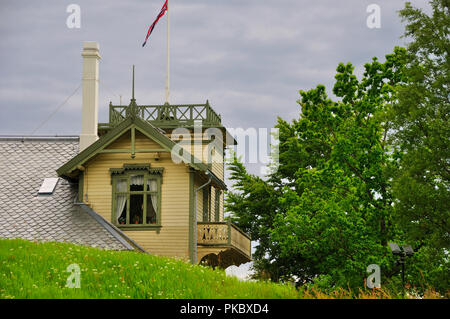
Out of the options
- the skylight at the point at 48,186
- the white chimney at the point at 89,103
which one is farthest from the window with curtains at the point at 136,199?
the white chimney at the point at 89,103

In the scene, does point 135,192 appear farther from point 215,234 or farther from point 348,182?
point 348,182

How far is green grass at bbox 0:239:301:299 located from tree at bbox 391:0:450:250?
841 cm

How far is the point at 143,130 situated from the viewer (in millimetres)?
29031

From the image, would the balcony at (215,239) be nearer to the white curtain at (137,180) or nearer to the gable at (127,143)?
the gable at (127,143)

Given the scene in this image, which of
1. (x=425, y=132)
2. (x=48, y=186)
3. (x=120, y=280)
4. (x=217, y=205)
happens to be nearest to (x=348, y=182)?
(x=217, y=205)

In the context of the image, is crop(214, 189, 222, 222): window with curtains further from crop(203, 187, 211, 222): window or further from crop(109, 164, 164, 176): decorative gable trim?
crop(109, 164, 164, 176): decorative gable trim

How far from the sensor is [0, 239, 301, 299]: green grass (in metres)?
17.5

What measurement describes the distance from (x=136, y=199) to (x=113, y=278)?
1065cm

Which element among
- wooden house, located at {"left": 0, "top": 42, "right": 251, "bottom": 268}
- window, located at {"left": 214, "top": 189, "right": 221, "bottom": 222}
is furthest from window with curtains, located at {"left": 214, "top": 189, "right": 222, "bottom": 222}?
wooden house, located at {"left": 0, "top": 42, "right": 251, "bottom": 268}

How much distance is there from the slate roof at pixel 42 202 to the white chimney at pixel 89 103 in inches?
56.5

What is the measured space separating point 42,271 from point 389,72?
77.6 ft

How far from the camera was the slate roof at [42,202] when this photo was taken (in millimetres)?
27109

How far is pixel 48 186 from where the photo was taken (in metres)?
30.3
